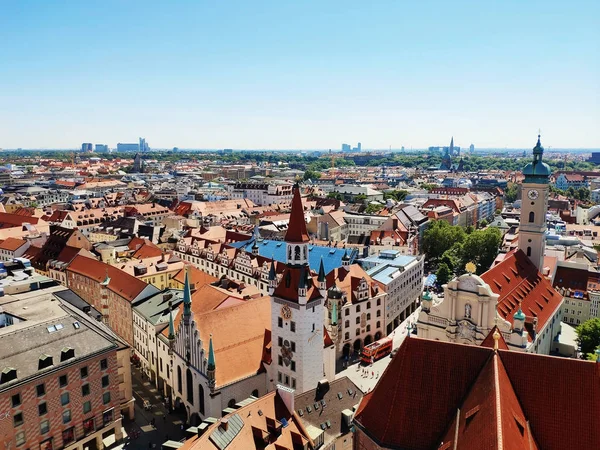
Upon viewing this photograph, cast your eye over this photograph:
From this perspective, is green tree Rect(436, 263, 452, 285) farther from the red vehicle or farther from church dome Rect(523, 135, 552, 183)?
the red vehicle

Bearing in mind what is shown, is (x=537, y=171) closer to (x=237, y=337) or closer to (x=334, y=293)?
(x=334, y=293)

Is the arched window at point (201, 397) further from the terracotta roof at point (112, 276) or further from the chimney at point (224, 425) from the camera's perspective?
the terracotta roof at point (112, 276)

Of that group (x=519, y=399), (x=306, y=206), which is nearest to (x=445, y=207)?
(x=306, y=206)

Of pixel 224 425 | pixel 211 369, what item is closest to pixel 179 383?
pixel 211 369

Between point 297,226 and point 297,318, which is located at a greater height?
point 297,226

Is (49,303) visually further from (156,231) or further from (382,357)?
(156,231)

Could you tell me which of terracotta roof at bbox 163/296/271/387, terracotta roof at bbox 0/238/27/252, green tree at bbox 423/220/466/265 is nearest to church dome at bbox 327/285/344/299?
terracotta roof at bbox 163/296/271/387

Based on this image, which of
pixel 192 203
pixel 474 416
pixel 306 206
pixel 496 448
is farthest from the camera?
pixel 306 206
